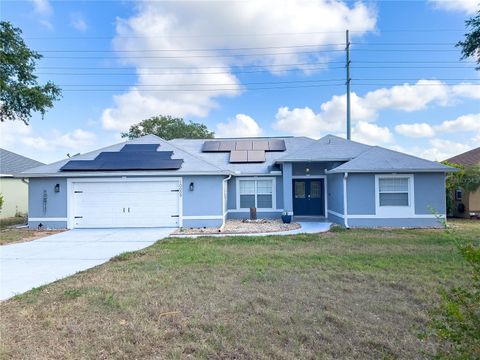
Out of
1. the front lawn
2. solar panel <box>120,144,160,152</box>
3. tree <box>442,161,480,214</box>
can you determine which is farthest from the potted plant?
tree <box>442,161,480,214</box>

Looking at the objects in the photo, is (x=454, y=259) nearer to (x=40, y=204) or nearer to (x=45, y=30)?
(x=40, y=204)

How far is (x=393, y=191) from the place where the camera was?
12.2m

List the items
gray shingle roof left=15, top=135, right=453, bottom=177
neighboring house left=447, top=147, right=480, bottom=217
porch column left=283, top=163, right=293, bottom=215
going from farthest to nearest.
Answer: neighboring house left=447, top=147, right=480, bottom=217 → porch column left=283, top=163, right=293, bottom=215 → gray shingle roof left=15, top=135, right=453, bottom=177

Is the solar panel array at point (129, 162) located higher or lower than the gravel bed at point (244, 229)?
higher

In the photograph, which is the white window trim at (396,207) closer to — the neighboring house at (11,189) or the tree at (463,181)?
the tree at (463,181)

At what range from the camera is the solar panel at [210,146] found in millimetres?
17592

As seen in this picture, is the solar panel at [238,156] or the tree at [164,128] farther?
the tree at [164,128]

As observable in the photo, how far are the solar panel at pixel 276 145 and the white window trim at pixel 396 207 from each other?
650 cm

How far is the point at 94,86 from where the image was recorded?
818 inches

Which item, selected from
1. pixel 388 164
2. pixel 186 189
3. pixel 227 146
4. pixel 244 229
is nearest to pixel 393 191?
pixel 388 164

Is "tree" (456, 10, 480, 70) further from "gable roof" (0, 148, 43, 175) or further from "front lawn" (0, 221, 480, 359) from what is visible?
"gable roof" (0, 148, 43, 175)

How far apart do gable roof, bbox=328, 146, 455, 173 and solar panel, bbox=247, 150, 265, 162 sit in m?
4.84

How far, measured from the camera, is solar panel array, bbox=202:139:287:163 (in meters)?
16.2

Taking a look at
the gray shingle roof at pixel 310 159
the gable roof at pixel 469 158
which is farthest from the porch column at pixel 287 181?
the gable roof at pixel 469 158
